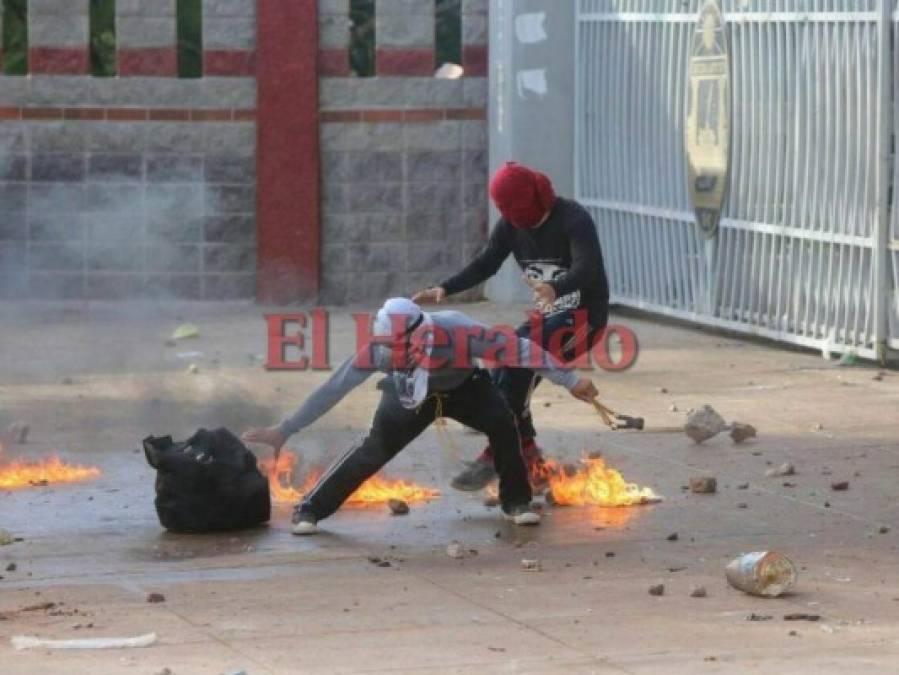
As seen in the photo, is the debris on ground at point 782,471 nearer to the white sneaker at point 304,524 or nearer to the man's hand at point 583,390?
the man's hand at point 583,390

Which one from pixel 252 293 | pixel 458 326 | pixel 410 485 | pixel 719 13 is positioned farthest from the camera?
pixel 252 293

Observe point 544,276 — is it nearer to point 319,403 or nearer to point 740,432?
point 319,403

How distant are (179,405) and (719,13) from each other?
468cm

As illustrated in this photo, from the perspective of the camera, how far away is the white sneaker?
27.7 feet

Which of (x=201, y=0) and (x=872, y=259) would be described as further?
(x=201, y=0)

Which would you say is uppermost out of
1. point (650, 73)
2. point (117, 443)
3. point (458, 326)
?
point (650, 73)

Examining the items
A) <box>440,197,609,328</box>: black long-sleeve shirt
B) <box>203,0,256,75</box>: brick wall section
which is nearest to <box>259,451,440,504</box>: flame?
<box>440,197,609,328</box>: black long-sleeve shirt

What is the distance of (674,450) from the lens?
33.8 ft

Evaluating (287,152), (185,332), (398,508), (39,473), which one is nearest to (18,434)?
(39,473)

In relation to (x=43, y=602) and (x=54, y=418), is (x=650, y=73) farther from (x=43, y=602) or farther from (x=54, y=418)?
(x=43, y=602)

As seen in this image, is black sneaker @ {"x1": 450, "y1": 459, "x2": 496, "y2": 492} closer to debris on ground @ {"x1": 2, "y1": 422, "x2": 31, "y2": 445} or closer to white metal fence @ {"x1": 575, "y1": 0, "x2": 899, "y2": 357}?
debris on ground @ {"x1": 2, "y1": 422, "x2": 31, "y2": 445}

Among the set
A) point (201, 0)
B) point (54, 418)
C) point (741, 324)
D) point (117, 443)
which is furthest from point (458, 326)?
point (201, 0)

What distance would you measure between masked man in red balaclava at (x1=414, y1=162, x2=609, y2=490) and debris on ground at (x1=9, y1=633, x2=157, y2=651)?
2710 mm

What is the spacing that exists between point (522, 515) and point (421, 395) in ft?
2.36
